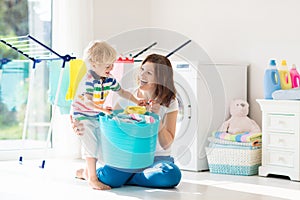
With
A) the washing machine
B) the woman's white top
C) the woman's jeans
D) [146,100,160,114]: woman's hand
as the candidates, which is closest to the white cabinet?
the washing machine

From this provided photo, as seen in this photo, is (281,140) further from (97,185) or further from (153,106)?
(97,185)

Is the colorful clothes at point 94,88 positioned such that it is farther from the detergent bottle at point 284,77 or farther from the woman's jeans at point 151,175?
the detergent bottle at point 284,77

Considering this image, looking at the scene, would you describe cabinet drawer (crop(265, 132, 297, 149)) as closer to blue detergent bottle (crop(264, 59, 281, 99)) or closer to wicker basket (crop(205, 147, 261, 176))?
wicker basket (crop(205, 147, 261, 176))

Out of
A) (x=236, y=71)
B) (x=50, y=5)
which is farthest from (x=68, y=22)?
(x=236, y=71)

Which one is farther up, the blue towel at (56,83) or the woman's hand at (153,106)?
the blue towel at (56,83)

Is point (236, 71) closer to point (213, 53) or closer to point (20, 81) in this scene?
point (213, 53)

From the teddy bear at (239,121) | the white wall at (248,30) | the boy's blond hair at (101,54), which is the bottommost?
the teddy bear at (239,121)

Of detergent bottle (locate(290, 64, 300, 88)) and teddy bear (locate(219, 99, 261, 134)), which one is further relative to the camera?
teddy bear (locate(219, 99, 261, 134))

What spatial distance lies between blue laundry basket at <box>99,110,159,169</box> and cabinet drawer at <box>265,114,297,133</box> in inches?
41.3

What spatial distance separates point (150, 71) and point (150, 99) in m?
0.13

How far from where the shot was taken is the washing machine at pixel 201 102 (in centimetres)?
359

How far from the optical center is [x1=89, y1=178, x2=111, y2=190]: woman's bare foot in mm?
3052

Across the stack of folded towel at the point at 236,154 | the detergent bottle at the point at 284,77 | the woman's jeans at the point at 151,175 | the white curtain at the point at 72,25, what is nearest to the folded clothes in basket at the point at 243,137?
the stack of folded towel at the point at 236,154

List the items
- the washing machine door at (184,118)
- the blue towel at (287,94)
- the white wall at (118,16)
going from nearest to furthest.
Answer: the washing machine door at (184,118) < the blue towel at (287,94) < the white wall at (118,16)
